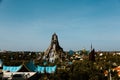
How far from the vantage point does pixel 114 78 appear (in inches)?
1393

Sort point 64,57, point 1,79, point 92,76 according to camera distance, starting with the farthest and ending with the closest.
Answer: point 64,57
point 1,79
point 92,76

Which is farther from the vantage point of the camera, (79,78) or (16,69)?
(16,69)

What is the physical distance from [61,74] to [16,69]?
957 inches

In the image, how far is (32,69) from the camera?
5691 centimetres

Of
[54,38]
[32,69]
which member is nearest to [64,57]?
[54,38]

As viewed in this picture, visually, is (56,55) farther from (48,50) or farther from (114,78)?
(114,78)

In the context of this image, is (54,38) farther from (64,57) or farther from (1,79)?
(1,79)

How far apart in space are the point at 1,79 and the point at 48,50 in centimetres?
4942

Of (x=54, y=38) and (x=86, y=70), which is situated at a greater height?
(x=54, y=38)

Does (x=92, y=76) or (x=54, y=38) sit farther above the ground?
(x=54, y=38)

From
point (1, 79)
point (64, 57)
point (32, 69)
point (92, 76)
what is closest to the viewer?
point (92, 76)

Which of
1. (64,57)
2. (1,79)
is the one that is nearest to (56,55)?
(64,57)

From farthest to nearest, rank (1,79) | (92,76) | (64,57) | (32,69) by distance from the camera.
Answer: (64,57)
(32,69)
(1,79)
(92,76)

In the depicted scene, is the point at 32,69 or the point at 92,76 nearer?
the point at 92,76
